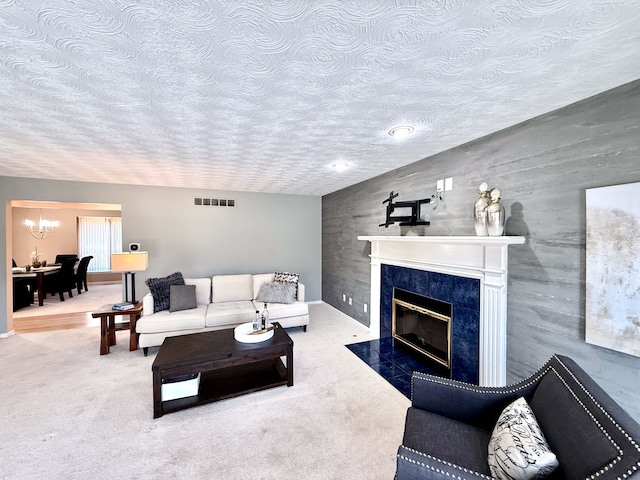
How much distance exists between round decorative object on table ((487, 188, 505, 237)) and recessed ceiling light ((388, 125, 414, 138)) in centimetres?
84

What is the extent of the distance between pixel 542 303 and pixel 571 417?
111 centimetres

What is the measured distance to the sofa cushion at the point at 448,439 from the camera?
1259 millimetres

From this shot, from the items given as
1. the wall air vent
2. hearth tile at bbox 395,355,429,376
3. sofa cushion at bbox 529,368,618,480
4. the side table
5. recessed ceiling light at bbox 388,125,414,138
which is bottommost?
hearth tile at bbox 395,355,429,376

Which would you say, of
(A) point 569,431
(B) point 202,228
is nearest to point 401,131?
(A) point 569,431

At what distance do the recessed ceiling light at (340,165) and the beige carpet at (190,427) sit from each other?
2.38m

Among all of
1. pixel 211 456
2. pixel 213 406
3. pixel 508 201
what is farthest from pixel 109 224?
pixel 508 201

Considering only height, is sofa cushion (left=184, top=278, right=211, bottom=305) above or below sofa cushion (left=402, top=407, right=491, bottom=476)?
above

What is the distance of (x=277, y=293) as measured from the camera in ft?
13.9

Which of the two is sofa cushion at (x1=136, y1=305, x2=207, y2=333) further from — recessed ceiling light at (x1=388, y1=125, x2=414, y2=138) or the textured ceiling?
recessed ceiling light at (x1=388, y1=125, x2=414, y2=138)

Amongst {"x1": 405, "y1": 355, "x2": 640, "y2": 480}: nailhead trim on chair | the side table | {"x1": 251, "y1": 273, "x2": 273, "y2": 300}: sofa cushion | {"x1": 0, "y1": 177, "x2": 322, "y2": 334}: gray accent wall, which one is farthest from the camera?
{"x1": 251, "y1": 273, "x2": 273, "y2": 300}: sofa cushion

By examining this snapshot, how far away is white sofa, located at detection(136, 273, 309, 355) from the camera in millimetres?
3414

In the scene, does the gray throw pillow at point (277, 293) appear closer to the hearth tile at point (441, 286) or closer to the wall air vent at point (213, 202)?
the wall air vent at point (213, 202)

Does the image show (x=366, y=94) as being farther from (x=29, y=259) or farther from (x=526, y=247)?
(x=29, y=259)

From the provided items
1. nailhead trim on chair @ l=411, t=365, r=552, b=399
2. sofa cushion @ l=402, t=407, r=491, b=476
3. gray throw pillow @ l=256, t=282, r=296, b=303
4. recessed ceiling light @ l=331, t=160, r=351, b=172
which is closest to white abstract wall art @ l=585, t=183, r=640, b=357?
nailhead trim on chair @ l=411, t=365, r=552, b=399
